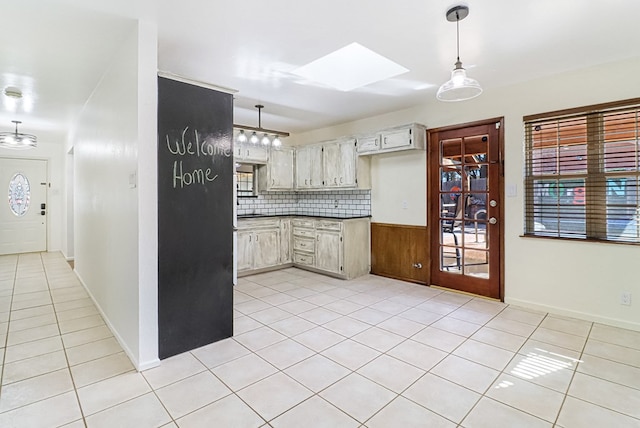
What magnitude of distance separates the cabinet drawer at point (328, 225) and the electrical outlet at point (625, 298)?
3189 mm

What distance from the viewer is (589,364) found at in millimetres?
2430

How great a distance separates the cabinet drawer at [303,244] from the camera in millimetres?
5359

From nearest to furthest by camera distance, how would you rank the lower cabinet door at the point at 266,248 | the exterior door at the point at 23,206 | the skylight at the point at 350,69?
1. the skylight at the point at 350,69
2. the lower cabinet door at the point at 266,248
3. the exterior door at the point at 23,206

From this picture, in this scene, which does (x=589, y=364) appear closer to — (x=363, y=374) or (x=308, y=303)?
(x=363, y=374)

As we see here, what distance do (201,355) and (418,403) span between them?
65.2 inches

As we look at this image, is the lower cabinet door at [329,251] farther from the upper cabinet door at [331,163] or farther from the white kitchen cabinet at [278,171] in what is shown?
the white kitchen cabinet at [278,171]

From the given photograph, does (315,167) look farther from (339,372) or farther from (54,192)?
(54,192)

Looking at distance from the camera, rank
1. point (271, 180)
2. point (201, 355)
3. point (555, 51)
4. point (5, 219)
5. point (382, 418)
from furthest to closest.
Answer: point (5, 219) < point (271, 180) < point (555, 51) < point (201, 355) < point (382, 418)

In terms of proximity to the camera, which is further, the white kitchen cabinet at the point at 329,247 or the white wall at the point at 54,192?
the white wall at the point at 54,192

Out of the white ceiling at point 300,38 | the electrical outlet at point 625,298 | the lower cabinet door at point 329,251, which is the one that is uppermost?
the white ceiling at point 300,38

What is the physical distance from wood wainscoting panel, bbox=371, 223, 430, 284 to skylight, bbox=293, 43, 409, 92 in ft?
7.02

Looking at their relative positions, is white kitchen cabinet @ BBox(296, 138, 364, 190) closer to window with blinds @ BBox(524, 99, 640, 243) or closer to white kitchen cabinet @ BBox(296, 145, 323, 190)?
white kitchen cabinet @ BBox(296, 145, 323, 190)

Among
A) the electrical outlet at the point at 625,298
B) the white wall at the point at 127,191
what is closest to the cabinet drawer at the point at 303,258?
the white wall at the point at 127,191

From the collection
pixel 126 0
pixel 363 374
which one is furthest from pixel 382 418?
pixel 126 0
